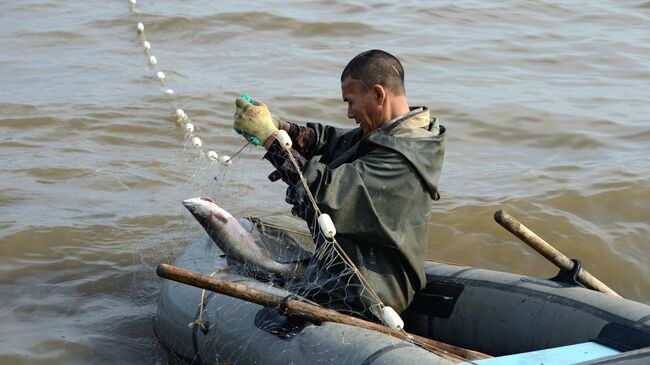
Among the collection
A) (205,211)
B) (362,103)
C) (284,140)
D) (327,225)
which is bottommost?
(205,211)

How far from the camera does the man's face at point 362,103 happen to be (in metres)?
4.65

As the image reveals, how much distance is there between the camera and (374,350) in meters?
4.11

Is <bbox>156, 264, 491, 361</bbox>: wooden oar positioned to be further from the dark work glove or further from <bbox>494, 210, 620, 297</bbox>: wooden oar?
<bbox>494, 210, 620, 297</bbox>: wooden oar

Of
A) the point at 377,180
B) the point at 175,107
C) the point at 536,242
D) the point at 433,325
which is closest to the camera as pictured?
the point at 377,180

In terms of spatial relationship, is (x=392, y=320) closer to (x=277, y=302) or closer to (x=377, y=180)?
(x=277, y=302)

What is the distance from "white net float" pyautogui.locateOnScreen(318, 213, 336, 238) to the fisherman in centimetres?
7

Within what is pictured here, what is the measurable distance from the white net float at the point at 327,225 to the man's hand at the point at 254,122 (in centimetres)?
55

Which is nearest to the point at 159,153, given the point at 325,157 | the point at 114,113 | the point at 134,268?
the point at 114,113

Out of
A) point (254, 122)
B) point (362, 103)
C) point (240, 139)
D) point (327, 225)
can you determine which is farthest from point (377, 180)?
point (240, 139)

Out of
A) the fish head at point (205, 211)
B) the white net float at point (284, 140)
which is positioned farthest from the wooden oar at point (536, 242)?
the fish head at point (205, 211)

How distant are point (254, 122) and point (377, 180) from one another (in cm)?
67

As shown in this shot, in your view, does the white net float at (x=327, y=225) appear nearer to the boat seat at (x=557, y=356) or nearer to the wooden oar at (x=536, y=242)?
the boat seat at (x=557, y=356)

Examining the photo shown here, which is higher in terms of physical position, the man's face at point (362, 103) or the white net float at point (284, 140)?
the man's face at point (362, 103)

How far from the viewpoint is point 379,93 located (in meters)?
Result: 4.62
